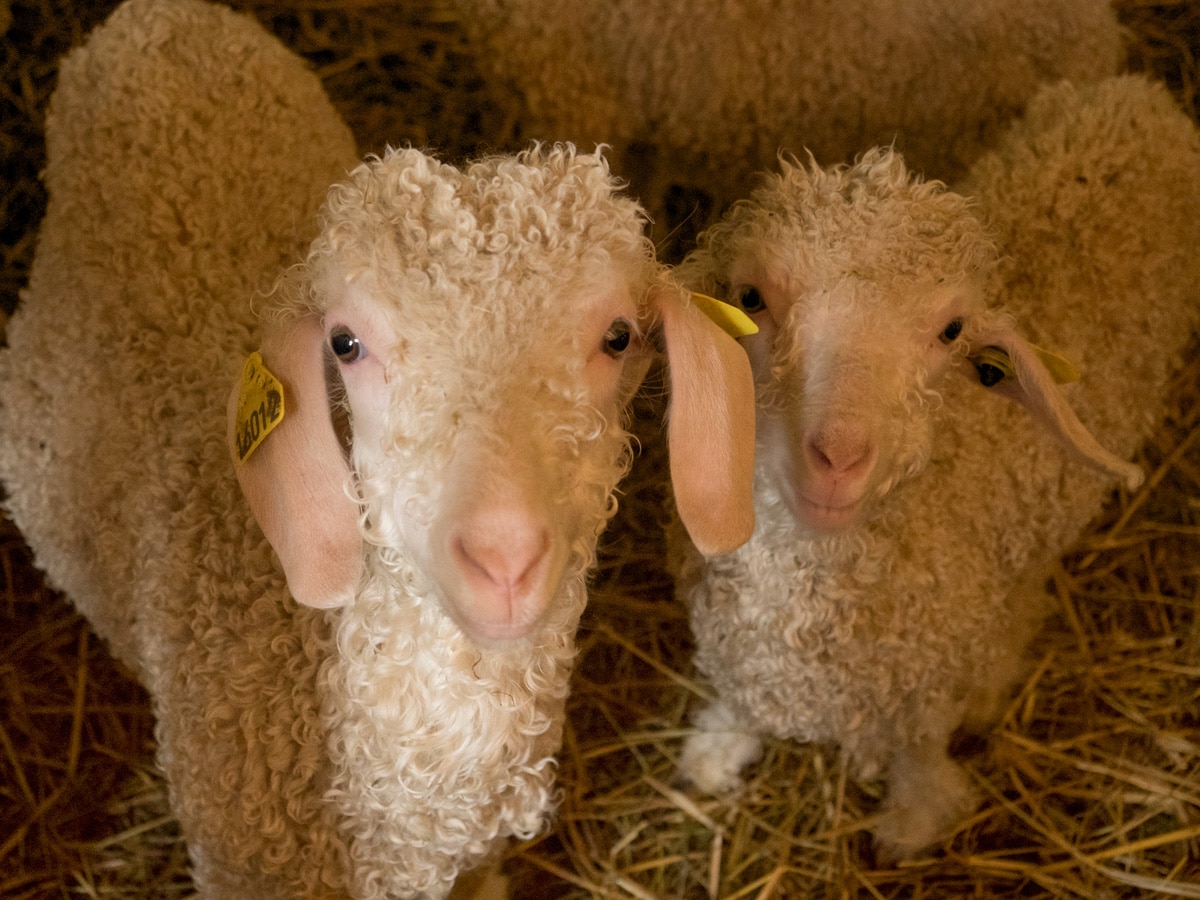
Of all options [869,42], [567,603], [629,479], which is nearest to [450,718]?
[567,603]

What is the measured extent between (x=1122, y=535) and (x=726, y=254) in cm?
201

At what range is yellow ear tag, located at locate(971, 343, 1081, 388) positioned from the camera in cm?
188

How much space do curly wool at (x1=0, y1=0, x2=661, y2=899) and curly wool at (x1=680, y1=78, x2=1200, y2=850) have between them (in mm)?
562

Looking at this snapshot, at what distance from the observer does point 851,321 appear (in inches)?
67.6

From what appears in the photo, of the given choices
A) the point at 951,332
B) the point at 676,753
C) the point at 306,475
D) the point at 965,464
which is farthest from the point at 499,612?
the point at 676,753

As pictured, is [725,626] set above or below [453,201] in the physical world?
below

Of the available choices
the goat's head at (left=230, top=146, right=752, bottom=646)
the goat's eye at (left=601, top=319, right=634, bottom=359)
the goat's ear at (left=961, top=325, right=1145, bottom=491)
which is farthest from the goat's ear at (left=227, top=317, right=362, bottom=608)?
the goat's ear at (left=961, top=325, right=1145, bottom=491)

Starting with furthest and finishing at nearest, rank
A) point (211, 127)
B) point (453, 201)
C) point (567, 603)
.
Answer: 1. point (211, 127)
2. point (567, 603)
3. point (453, 201)

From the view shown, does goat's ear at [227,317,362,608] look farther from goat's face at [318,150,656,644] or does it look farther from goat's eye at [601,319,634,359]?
goat's eye at [601,319,634,359]

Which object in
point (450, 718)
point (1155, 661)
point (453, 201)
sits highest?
point (453, 201)

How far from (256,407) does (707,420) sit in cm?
68

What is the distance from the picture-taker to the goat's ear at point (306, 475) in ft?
4.63

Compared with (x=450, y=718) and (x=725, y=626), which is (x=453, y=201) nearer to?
(x=450, y=718)

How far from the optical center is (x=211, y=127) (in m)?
2.19
